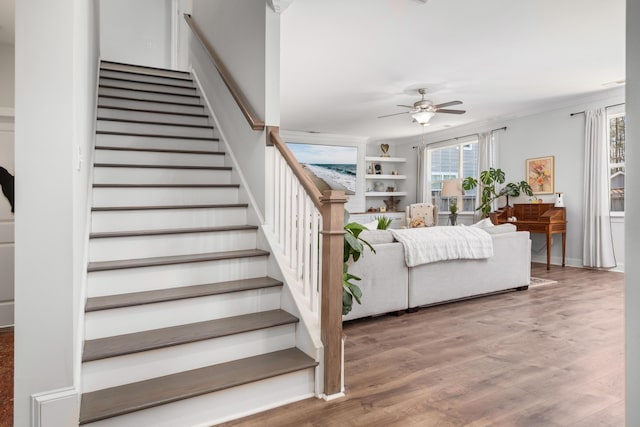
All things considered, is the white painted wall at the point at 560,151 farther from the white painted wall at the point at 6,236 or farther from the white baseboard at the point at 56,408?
the white painted wall at the point at 6,236

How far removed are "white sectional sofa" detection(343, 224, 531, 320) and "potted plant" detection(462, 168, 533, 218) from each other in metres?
2.77

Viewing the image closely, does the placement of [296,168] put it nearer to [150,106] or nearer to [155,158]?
[155,158]

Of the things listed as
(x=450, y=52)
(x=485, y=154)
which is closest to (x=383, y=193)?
(x=485, y=154)

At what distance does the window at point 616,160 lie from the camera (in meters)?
6.07

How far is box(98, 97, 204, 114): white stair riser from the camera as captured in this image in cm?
407

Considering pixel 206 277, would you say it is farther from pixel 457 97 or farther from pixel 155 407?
pixel 457 97

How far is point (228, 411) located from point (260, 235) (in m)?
1.23

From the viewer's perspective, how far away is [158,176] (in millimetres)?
3342

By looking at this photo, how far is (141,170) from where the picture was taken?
3.27m

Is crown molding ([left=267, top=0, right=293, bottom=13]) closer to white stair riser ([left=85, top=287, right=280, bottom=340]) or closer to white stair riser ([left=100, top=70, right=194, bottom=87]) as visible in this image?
white stair riser ([left=85, top=287, right=280, bottom=340])

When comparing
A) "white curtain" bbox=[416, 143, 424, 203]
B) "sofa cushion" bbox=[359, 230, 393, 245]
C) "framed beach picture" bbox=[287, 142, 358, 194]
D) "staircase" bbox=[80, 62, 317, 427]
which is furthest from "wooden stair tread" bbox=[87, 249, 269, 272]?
"white curtain" bbox=[416, 143, 424, 203]

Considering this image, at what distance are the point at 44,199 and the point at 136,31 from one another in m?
5.81

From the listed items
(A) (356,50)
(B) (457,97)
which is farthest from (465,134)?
(A) (356,50)

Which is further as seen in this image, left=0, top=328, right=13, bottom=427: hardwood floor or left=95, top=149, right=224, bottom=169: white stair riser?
left=95, top=149, right=224, bottom=169: white stair riser
